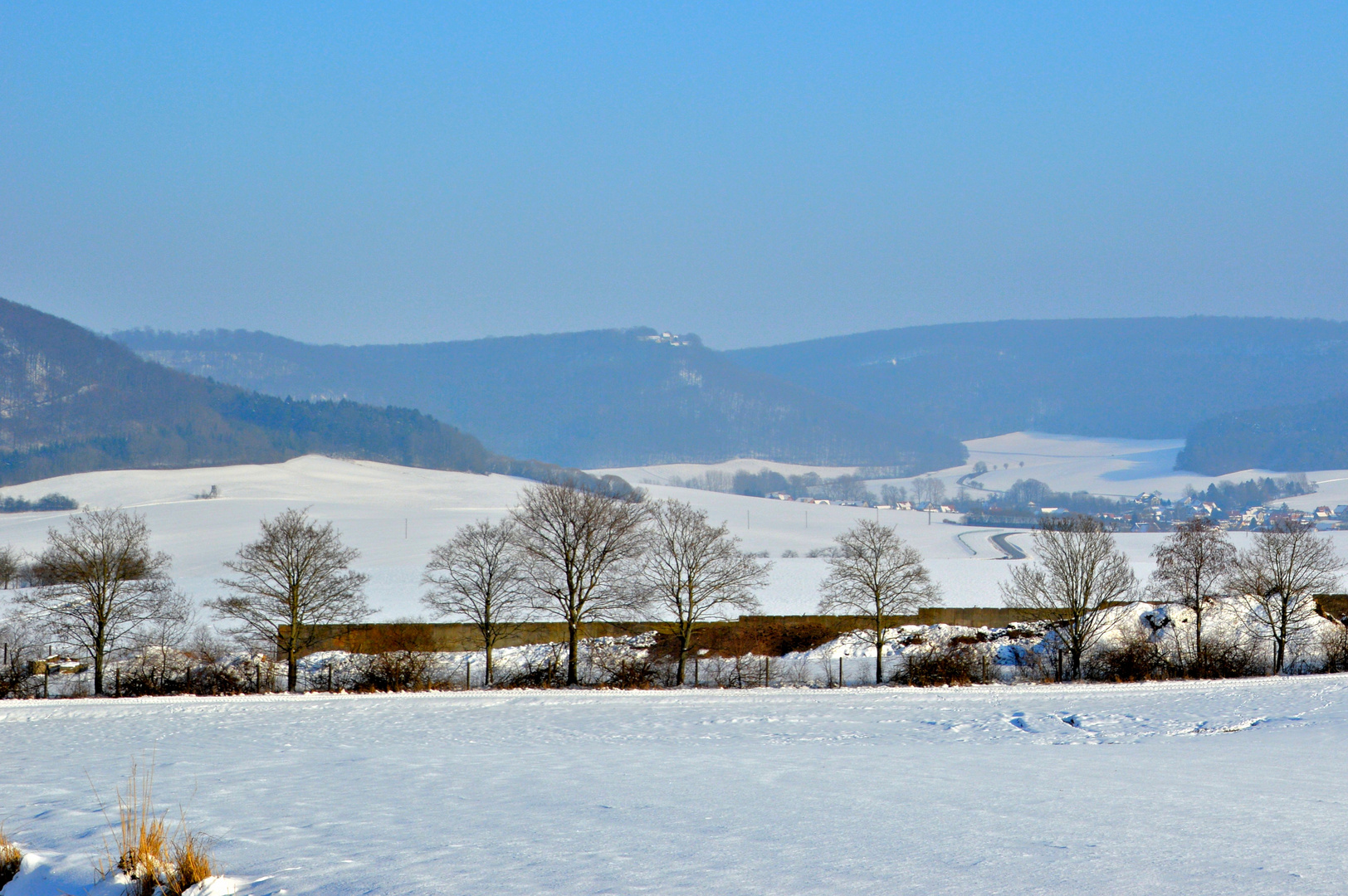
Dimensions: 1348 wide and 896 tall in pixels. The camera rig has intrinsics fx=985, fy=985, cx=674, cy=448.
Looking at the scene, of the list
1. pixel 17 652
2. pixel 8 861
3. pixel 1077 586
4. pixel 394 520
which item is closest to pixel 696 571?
pixel 1077 586

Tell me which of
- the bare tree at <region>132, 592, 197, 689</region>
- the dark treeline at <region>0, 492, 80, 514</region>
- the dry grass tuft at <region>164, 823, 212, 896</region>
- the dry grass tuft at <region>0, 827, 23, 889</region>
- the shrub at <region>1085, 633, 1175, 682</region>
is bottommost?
the shrub at <region>1085, 633, 1175, 682</region>

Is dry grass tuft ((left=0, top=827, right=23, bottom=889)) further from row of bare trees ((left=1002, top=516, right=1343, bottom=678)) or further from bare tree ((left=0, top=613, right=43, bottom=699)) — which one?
row of bare trees ((left=1002, top=516, right=1343, bottom=678))

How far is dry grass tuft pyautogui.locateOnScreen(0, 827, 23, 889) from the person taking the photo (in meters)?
7.73

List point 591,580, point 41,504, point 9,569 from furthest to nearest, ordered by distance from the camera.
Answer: point 41,504 < point 9,569 < point 591,580

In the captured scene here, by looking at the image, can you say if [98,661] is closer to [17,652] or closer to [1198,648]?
[17,652]

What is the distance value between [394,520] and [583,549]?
77.8 m

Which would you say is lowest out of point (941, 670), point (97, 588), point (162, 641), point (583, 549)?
point (941, 670)

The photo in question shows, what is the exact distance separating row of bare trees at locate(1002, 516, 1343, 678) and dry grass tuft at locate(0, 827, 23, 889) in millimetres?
37300

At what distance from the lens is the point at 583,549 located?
130ft

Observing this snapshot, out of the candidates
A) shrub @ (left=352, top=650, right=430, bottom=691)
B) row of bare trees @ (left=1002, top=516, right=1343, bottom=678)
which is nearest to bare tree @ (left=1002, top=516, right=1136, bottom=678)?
row of bare trees @ (left=1002, top=516, right=1343, bottom=678)

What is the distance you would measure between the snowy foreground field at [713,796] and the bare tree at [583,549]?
49.6 ft

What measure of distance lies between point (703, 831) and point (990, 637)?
41241 millimetres

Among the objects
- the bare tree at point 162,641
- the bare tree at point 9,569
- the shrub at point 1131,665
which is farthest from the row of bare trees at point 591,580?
the bare tree at point 9,569

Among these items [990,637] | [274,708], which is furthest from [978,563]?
[274,708]
